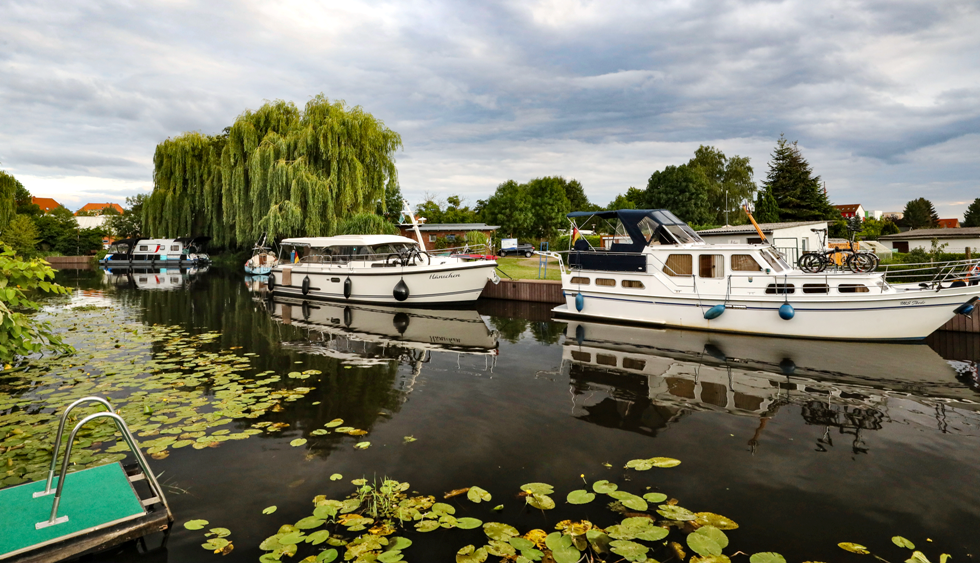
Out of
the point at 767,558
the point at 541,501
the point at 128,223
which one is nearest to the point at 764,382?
the point at 767,558

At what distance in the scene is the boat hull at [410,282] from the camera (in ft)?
62.5

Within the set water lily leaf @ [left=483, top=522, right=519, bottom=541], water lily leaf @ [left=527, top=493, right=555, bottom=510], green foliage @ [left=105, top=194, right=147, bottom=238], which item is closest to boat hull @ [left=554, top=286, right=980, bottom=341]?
water lily leaf @ [left=527, top=493, right=555, bottom=510]

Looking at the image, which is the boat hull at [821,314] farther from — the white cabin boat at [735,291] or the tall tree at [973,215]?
the tall tree at [973,215]

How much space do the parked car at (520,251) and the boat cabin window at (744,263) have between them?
26381mm

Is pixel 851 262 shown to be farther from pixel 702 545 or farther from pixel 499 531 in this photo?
pixel 499 531

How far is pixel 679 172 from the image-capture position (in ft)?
178

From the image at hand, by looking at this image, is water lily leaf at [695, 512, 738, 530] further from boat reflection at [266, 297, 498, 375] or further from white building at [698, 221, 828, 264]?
white building at [698, 221, 828, 264]

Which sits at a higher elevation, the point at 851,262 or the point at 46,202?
the point at 46,202

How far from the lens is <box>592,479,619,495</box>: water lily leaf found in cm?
512

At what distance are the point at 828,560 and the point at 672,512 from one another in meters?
1.23

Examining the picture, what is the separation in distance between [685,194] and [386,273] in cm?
4264

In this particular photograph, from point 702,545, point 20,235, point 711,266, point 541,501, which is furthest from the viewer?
point 20,235

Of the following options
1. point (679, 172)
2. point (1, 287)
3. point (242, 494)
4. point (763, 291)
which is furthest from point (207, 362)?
point (679, 172)

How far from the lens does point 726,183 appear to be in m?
60.5
